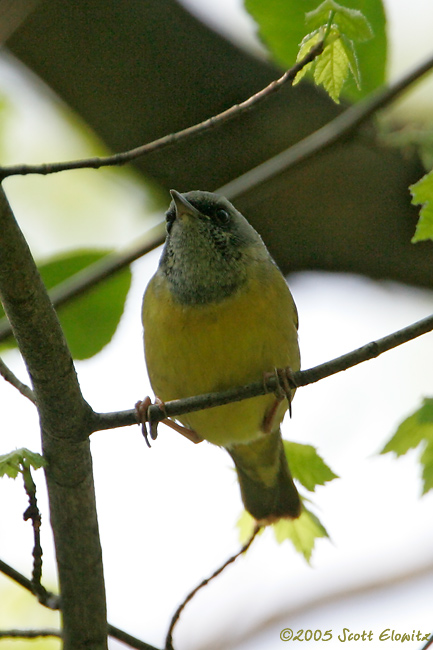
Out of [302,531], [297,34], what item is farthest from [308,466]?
[297,34]

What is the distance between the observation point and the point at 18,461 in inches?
110

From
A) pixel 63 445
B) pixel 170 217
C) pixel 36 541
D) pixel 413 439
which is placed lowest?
Result: pixel 36 541

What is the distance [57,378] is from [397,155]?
352 centimetres

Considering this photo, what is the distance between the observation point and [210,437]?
4723 mm

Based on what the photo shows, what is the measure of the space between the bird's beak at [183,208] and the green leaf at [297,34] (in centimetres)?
124

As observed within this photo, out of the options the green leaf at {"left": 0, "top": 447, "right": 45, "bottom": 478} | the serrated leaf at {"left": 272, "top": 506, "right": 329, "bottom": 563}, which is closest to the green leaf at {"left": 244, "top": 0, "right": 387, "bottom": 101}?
the green leaf at {"left": 0, "top": 447, "right": 45, "bottom": 478}

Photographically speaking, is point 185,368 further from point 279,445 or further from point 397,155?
point 397,155

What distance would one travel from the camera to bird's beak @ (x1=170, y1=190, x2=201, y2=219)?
4438 mm

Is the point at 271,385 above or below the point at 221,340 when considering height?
below

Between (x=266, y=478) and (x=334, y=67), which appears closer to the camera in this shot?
(x=334, y=67)

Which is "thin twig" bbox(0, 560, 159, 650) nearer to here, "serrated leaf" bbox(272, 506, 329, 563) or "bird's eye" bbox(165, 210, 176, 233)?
"serrated leaf" bbox(272, 506, 329, 563)

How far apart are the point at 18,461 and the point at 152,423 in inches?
39.1

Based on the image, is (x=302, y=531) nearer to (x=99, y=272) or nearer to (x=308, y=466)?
(x=308, y=466)

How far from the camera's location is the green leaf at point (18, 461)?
8.98 ft
